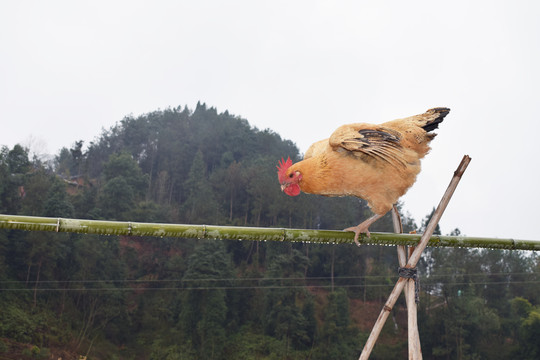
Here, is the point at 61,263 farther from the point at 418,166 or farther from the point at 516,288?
the point at 516,288

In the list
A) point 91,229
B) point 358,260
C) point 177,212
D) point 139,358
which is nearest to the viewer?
point 91,229

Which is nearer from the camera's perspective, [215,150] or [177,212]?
[177,212]

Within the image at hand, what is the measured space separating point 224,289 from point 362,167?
823 inches

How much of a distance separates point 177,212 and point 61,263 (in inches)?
389

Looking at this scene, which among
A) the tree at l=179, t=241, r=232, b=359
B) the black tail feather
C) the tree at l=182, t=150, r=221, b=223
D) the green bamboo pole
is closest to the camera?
the green bamboo pole

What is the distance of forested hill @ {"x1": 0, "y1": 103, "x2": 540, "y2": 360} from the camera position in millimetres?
20938

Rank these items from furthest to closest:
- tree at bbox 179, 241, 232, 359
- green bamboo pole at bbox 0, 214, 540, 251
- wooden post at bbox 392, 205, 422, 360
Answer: tree at bbox 179, 241, 232, 359 → wooden post at bbox 392, 205, 422, 360 → green bamboo pole at bbox 0, 214, 540, 251

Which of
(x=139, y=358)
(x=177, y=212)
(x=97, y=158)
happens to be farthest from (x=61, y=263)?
(x=97, y=158)

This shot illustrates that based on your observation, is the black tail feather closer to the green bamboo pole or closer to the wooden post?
the wooden post

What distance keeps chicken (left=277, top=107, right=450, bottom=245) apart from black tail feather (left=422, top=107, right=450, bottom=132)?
0.12 m

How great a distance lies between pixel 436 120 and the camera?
3209mm

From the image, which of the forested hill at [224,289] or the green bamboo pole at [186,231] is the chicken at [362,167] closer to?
the green bamboo pole at [186,231]

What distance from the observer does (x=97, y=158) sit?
41.8 metres

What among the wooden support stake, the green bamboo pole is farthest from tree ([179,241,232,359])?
the green bamboo pole
